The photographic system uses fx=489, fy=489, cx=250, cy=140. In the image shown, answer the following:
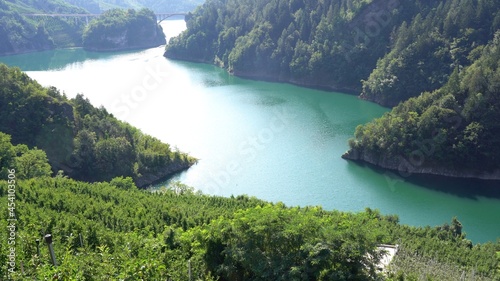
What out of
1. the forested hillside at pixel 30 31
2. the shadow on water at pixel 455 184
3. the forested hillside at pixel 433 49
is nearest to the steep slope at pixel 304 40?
the forested hillside at pixel 433 49

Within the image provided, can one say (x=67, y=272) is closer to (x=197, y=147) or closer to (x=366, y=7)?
(x=197, y=147)

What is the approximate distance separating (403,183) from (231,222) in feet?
81.3

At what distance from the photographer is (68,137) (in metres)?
34.9

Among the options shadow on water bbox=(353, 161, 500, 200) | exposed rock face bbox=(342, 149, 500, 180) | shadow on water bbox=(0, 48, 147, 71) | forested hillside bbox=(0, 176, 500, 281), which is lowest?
shadow on water bbox=(353, 161, 500, 200)

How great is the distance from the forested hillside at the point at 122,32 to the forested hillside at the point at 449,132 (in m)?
76.0

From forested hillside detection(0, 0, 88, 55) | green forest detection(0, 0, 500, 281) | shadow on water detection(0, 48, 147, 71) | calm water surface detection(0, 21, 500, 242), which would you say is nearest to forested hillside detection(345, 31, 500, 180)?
green forest detection(0, 0, 500, 281)

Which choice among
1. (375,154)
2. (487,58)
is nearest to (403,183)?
(375,154)

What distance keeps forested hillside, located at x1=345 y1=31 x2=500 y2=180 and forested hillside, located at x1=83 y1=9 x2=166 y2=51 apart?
76.0 m

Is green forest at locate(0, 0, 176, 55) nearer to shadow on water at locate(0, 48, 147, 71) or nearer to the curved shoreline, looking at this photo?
shadow on water at locate(0, 48, 147, 71)

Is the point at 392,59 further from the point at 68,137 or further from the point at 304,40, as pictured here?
the point at 68,137

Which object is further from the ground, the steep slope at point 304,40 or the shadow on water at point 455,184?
the steep slope at point 304,40

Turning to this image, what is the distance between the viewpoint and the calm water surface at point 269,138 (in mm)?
32062

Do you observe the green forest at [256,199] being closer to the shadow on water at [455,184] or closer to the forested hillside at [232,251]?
the forested hillside at [232,251]

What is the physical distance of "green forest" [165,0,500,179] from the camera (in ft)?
119
